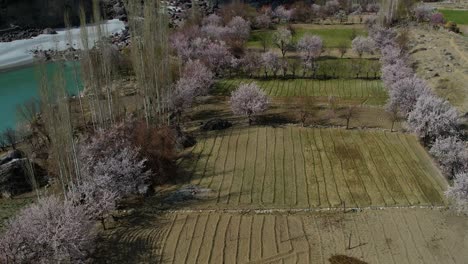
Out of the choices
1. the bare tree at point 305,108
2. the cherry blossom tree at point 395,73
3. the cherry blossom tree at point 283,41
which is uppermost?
the cherry blossom tree at point 283,41

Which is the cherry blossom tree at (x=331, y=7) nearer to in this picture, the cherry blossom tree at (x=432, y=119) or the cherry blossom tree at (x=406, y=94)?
the cherry blossom tree at (x=406, y=94)

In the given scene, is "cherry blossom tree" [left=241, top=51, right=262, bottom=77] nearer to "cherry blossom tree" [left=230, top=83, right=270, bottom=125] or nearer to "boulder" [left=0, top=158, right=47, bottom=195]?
"cherry blossom tree" [left=230, top=83, right=270, bottom=125]

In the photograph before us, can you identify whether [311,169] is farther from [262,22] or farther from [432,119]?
[262,22]

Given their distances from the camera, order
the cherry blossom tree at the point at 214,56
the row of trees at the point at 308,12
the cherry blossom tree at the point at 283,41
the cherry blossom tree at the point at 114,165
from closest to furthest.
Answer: the cherry blossom tree at the point at 114,165, the cherry blossom tree at the point at 214,56, the cherry blossom tree at the point at 283,41, the row of trees at the point at 308,12

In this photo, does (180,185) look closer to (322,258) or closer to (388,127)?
(322,258)

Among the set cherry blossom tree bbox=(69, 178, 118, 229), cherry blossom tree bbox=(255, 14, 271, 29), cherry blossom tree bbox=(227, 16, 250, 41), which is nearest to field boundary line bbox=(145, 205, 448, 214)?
cherry blossom tree bbox=(69, 178, 118, 229)

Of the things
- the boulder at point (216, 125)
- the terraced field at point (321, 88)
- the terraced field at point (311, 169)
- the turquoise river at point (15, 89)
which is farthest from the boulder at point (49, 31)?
the terraced field at point (311, 169)
